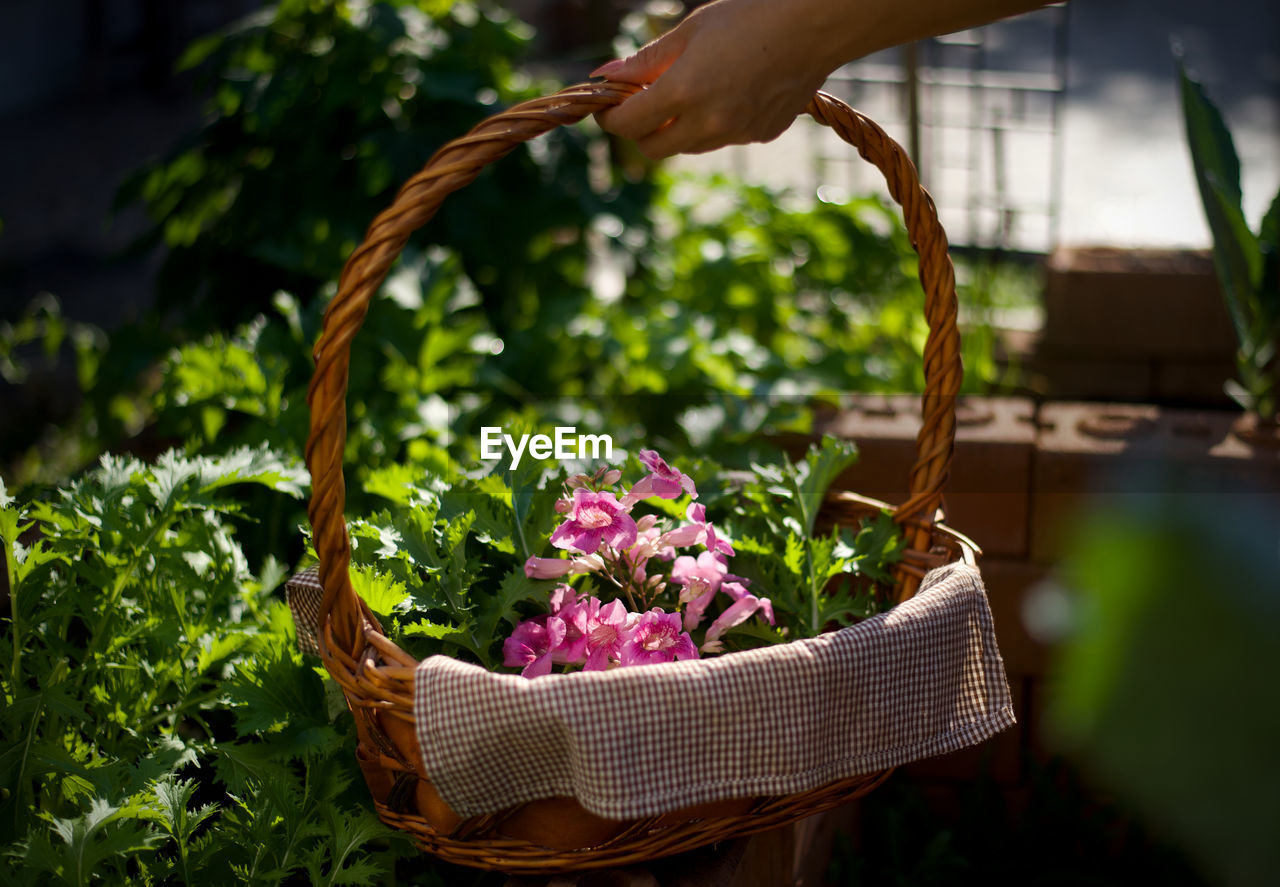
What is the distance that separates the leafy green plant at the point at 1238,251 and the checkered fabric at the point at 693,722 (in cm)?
112

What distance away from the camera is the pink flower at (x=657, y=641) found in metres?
0.98

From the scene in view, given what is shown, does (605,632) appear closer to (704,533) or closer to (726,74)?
(704,533)

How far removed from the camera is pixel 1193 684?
0.65m

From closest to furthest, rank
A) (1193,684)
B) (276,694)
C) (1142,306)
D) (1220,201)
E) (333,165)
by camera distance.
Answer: (1193,684) → (276,694) → (1220,201) → (333,165) → (1142,306)

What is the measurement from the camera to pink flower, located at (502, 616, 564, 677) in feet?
3.25

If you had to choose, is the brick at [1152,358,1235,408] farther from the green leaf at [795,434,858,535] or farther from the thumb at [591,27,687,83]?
the thumb at [591,27,687,83]

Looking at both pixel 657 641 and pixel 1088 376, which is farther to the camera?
pixel 1088 376

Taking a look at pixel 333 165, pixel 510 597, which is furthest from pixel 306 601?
pixel 333 165

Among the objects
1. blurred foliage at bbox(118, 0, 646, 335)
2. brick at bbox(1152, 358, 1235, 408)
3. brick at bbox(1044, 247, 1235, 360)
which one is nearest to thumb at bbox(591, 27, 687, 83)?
blurred foliage at bbox(118, 0, 646, 335)

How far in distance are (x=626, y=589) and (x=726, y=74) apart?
1.65ft

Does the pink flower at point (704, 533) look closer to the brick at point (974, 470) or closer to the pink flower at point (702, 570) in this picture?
the pink flower at point (702, 570)

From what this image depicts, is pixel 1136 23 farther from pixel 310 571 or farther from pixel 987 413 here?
pixel 310 571

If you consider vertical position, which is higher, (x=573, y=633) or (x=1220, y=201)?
(x=1220, y=201)

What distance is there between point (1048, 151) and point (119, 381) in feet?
17.5
